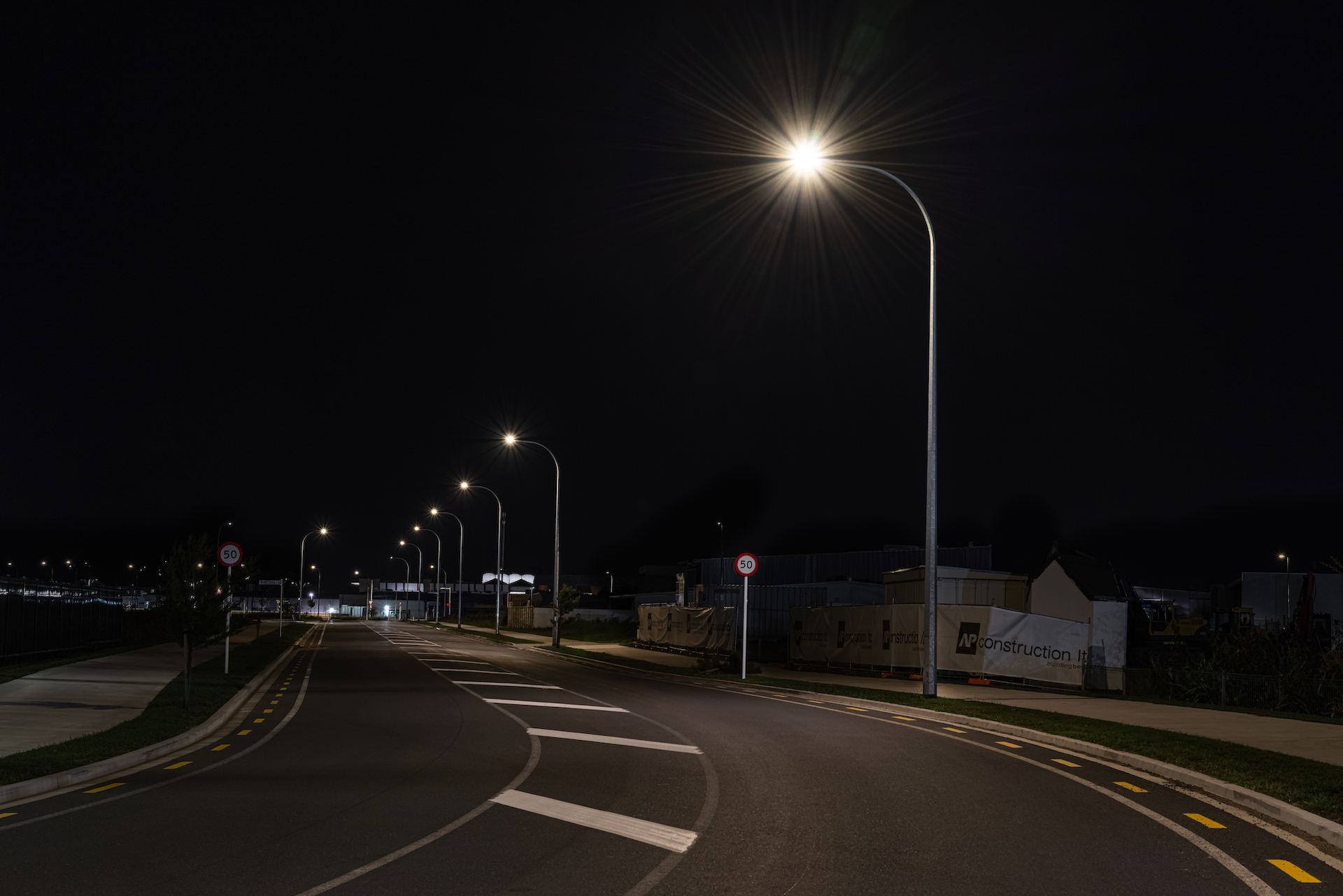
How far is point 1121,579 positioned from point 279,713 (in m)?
33.3

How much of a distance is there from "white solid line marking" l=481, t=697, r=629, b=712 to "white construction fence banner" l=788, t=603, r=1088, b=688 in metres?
10.1

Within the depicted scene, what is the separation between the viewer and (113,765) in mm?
11727

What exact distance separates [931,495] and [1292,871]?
13680 millimetres

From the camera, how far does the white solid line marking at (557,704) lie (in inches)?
755

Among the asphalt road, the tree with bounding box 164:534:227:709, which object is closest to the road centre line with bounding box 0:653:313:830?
the asphalt road

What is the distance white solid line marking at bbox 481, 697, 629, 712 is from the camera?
19.2 m

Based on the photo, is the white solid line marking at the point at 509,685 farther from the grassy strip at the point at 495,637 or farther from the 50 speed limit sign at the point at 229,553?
the grassy strip at the point at 495,637

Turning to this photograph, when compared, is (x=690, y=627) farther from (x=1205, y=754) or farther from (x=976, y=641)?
(x=1205, y=754)

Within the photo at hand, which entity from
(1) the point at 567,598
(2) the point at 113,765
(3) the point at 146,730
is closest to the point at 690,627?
(1) the point at 567,598

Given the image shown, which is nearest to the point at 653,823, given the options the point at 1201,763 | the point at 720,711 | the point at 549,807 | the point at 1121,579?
the point at 549,807

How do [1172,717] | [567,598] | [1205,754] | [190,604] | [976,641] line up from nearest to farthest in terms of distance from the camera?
1. [1205,754]
2. [1172,717]
3. [190,604]
4. [976,641]
5. [567,598]

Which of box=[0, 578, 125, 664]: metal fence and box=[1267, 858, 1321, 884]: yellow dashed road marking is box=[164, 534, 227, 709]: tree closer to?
box=[0, 578, 125, 664]: metal fence

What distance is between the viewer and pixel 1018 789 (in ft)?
34.8

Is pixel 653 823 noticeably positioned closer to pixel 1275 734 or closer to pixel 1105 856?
pixel 1105 856
